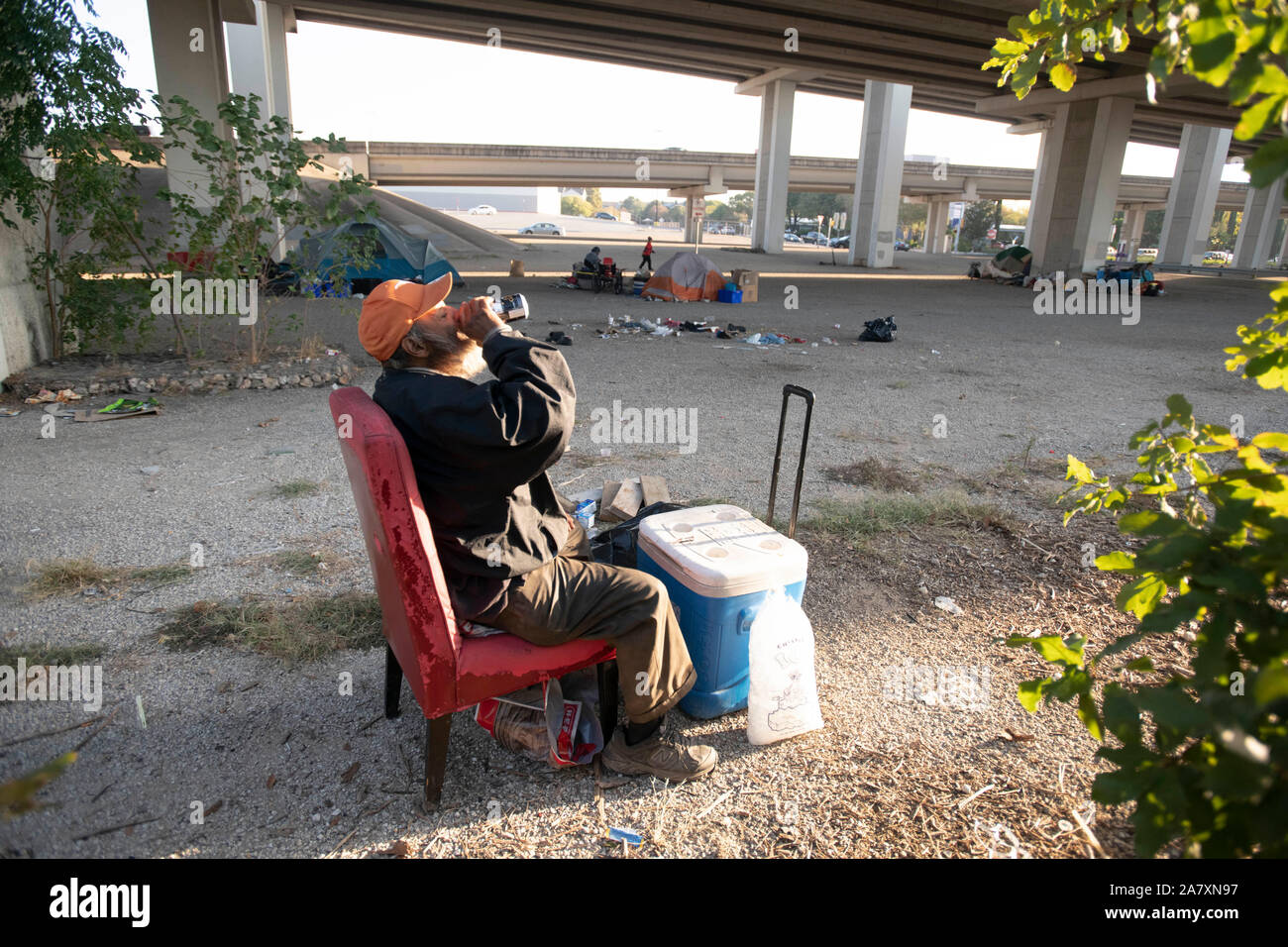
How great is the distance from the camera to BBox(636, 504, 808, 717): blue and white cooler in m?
2.72

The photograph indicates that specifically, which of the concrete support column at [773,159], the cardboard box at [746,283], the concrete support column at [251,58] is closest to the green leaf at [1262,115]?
the cardboard box at [746,283]

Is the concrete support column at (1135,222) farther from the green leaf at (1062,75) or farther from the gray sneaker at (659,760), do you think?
the gray sneaker at (659,760)

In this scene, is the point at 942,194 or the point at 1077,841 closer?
the point at 1077,841

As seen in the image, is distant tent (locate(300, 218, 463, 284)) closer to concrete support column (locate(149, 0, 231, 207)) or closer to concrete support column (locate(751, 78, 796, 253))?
concrete support column (locate(149, 0, 231, 207))

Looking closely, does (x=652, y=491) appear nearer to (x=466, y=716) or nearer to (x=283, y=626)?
(x=466, y=716)

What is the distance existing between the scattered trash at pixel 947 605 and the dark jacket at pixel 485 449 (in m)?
2.42

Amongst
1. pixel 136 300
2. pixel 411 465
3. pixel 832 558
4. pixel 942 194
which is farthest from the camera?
pixel 942 194

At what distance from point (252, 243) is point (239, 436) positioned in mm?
3030

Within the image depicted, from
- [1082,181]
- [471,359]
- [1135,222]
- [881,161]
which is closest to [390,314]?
[471,359]

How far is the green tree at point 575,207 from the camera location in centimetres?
13390

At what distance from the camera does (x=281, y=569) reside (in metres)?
4.08

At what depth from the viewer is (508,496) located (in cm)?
237

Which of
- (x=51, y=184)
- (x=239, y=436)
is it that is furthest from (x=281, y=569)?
(x=51, y=184)

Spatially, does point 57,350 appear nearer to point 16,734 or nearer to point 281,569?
point 281,569
